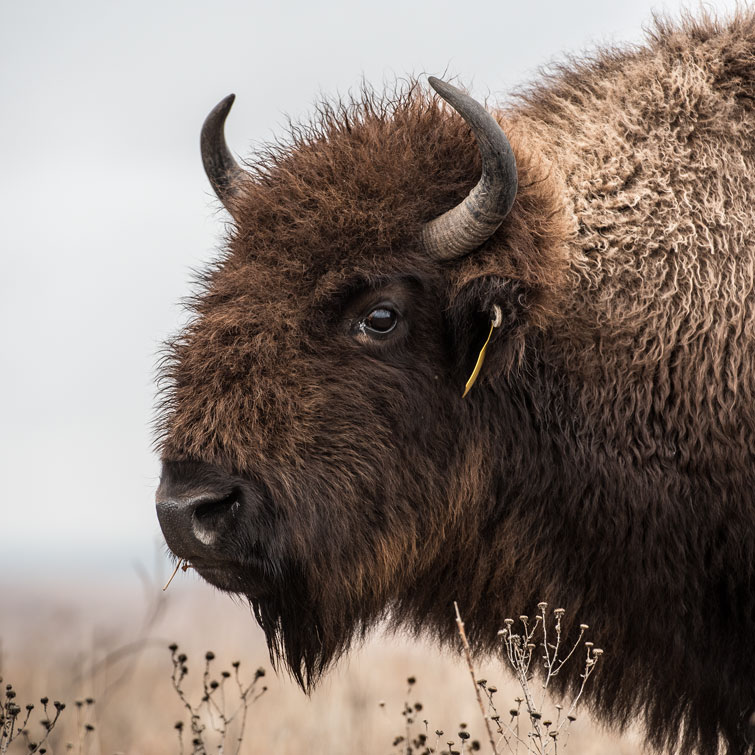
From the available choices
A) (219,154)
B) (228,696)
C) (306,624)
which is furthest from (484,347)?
(228,696)

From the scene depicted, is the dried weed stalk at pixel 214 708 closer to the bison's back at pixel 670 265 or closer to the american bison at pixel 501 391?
the american bison at pixel 501 391

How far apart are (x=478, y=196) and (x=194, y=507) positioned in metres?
1.52

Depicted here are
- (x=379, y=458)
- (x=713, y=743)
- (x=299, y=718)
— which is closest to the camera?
(x=379, y=458)

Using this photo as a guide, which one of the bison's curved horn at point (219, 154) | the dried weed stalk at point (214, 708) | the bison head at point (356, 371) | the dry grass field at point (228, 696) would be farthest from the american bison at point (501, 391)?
the bison's curved horn at point (219, 154)

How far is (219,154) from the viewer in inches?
190

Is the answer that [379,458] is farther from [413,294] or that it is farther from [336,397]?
[413,294]

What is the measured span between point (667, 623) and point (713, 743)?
610mm

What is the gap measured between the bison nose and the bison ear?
3.45ft

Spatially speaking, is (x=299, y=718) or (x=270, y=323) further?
(x=299, y=718)

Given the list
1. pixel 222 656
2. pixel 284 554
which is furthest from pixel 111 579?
pixel 284 554

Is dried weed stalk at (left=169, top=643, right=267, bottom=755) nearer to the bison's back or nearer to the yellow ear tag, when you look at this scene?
the yellow ear tag

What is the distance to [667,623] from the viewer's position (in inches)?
156

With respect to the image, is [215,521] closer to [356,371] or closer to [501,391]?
[356,371]

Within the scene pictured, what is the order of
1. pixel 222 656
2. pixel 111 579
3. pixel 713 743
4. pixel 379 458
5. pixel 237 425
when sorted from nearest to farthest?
pixel 237 425 < pixel 379 458 < pixel 713 743 < pixel 222 656 < pixel 111 579
